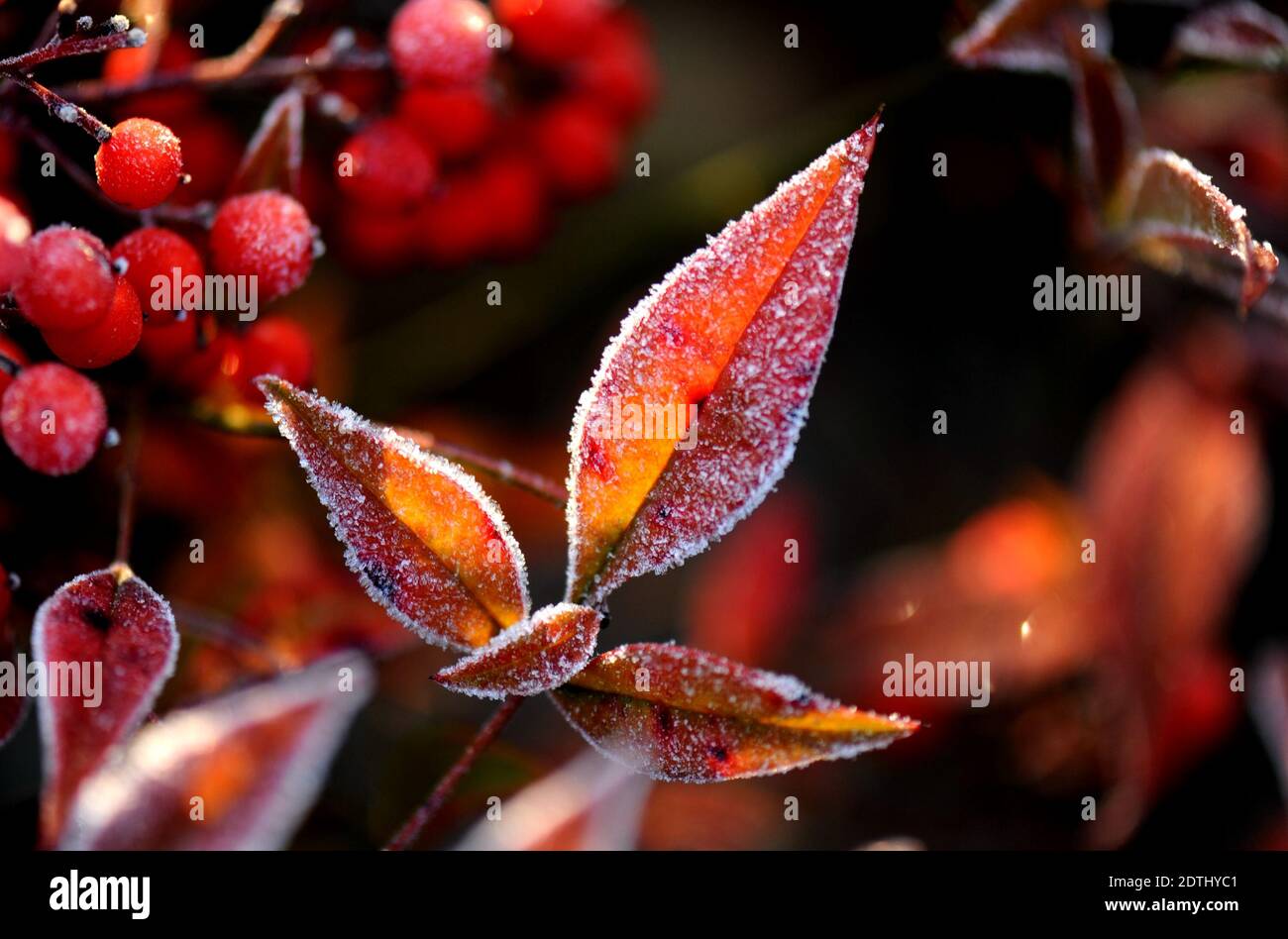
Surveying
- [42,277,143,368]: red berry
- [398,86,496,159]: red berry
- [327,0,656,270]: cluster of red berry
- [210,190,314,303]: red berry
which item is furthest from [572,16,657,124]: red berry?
[42,277,143,368]: red berry

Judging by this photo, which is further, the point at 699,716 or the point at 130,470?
the point at 130,470

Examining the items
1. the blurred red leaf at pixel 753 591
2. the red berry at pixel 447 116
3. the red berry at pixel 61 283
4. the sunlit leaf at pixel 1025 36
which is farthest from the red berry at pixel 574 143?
the red berry at pixel 61 283

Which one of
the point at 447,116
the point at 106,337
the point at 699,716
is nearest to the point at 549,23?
the point at 447,116

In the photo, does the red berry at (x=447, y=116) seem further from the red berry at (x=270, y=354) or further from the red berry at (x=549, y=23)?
the red berry at (x=270, y=354)

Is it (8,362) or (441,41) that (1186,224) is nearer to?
(441,41)

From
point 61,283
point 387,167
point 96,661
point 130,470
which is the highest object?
point 387,167
